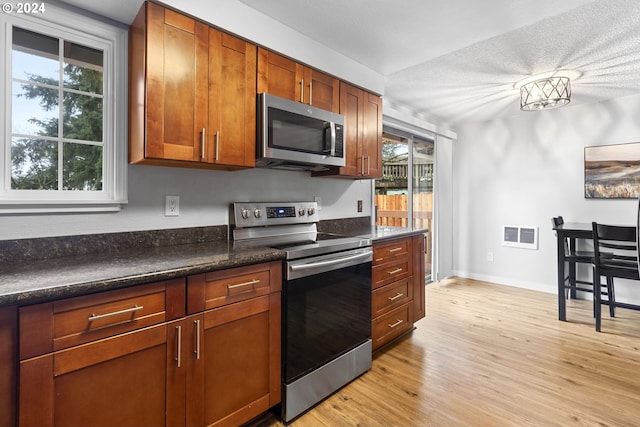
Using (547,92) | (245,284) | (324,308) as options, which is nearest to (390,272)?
(324,308)

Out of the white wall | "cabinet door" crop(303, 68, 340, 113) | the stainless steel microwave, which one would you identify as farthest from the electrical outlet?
the white wall

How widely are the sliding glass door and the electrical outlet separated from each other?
7.98ft

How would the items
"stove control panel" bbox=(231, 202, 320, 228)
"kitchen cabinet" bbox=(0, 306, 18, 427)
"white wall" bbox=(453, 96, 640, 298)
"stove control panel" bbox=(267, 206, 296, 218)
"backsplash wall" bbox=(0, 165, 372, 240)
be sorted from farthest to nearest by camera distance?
"white wall" bbox=(453, 96, 640, 298) → "stove control panel" bbox=(267, 206, 296, 218) → "stove control panel" bbox=(231, 202, 320, 228) → "backsplash wall" bbox=(0, 165, 372, 240) → "kitchen cabinet" bbox=(0, 306, 18, 427)

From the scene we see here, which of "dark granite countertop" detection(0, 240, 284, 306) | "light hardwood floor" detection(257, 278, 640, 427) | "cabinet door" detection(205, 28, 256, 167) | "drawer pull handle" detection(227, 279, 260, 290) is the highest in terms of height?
"cabinet door" detection(205, 28, 256, 167)

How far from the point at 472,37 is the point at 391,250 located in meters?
1.61

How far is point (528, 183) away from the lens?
13.4 ft

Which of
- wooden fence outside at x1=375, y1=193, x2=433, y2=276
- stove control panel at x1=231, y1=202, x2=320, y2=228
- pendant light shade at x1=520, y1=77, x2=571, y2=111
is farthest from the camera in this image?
wooden fence outside at x1=375, y1=193, x2=433, y2=276

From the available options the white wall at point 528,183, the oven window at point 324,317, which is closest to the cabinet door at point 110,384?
the oven window at point 324,317

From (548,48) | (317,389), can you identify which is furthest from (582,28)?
(317,389)

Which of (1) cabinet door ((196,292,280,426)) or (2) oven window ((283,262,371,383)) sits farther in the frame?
(2) oven window ((283,262,371,383))

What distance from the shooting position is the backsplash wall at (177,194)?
1.47 metres

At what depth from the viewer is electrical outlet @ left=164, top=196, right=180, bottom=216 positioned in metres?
1.83

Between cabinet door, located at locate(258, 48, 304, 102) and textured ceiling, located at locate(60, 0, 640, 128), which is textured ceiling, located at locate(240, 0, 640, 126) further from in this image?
A: cabinet door, located at locate(258, 48, 304, 102)

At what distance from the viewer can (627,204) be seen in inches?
134
